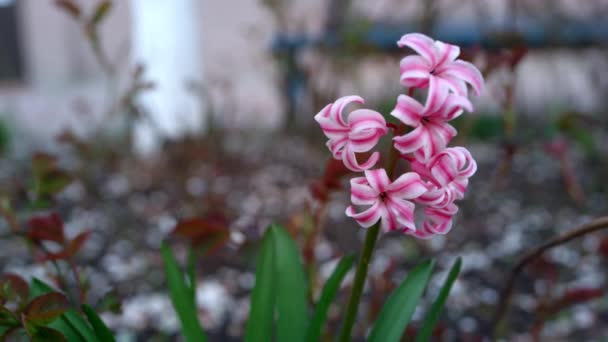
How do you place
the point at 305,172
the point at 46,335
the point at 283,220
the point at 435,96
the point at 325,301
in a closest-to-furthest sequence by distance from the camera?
the point at 435,96, the point at 46,335, the point at 325,301, the point at 283,220, the point at 305,172

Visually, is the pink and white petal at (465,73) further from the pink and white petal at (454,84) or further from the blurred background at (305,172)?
the blurred background at (305,172)

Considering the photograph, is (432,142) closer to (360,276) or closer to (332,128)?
(332,128)

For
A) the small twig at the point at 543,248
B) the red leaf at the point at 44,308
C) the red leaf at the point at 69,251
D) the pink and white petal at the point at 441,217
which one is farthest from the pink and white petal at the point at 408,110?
the red leaf at the point at 69,251

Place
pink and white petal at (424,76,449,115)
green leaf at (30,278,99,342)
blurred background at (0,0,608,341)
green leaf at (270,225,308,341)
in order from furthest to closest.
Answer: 1. blurred background at (0,0,608,341)
2. green leaf at (270,225,308,341)
3. green leaf at (30,278,99,342)
4. pink and white petal at (424,76,449,115)

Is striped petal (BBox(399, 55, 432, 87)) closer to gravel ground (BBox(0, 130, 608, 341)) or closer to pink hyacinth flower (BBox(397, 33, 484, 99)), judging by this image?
pink hyacinth flower (BBox(397, 33, 484, 99))

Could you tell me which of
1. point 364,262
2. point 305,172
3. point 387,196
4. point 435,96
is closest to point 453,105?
point 435,96

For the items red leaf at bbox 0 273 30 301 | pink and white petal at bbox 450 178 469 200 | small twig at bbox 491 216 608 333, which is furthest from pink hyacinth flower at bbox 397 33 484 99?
red leaf at bbox 0 273 30 301

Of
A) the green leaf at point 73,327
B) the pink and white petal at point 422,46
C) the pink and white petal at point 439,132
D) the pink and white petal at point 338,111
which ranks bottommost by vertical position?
the green leaf at point 73,327
